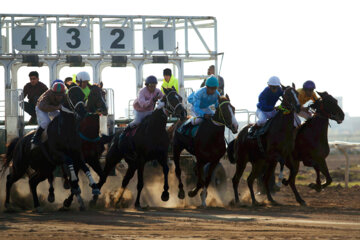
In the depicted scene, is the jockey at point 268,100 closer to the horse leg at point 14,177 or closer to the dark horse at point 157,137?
the dark horse at point 157,137

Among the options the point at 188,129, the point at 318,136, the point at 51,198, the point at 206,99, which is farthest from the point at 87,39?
the point at 318,136

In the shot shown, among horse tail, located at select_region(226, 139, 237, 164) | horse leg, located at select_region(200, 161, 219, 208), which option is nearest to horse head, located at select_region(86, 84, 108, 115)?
horse leg, located at select_region(200, 161, 219, 208)

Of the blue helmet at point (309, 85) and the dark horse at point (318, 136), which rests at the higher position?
the blue helmet at point (309, 85)

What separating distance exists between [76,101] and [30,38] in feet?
19.6

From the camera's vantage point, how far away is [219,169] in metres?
15.5

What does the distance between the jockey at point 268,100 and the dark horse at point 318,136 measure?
0.67 meters

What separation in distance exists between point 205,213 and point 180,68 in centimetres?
684

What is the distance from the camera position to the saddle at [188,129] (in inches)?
533

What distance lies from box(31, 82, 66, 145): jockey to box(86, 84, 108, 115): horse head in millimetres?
434

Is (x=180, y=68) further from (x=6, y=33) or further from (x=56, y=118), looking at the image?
(x=56, y=118)

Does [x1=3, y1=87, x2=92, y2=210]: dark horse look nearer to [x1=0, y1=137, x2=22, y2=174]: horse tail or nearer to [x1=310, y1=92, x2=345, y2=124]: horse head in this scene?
[x1=0, y1=137, x2=22, y2=174]: horse tail

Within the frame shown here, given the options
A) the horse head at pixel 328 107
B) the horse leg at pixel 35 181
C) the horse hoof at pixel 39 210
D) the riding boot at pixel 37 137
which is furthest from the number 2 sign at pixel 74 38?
the horse head at pixel 328 107

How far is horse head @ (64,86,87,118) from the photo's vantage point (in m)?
12.0

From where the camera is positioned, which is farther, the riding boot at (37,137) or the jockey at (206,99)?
the jockey at (206,99)
